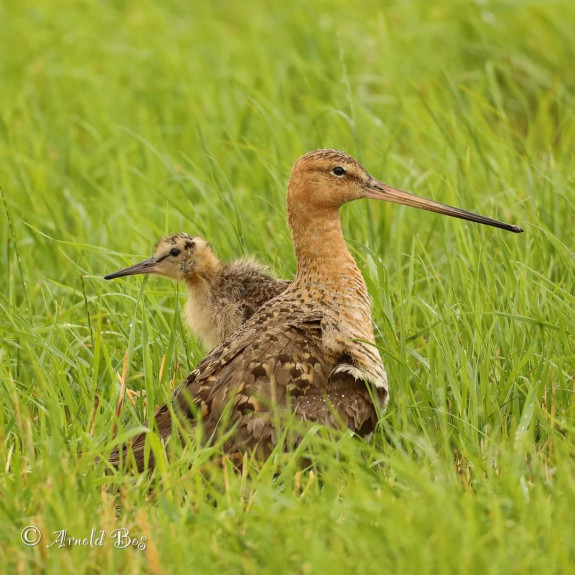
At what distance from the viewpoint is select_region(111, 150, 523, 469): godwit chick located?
15.8 ft

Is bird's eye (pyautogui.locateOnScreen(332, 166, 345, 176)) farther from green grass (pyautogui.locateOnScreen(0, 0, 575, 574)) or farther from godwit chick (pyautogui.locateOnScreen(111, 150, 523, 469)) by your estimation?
green grass (pyautogui.locateOnScreen(0, 0, 575, 574))

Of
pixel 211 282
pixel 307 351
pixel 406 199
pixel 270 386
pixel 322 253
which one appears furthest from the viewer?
pixel 211 282

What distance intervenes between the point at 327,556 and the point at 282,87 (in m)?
5.76

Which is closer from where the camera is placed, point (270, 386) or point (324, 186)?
point (270, 386)

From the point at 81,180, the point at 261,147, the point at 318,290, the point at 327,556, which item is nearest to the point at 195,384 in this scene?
the point at 318,290

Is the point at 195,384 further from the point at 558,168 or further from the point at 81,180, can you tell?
the point at 81,180

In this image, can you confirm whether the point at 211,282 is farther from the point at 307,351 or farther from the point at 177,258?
the point at 307,351

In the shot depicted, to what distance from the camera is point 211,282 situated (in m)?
6.14

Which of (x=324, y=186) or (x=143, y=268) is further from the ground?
(x=324, y=186)

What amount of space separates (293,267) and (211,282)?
0.57 m

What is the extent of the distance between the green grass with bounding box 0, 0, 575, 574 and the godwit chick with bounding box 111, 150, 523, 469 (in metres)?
0.16

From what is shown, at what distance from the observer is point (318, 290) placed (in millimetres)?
5445

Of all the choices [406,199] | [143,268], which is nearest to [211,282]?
[143,268]

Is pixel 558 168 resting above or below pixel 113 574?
above
